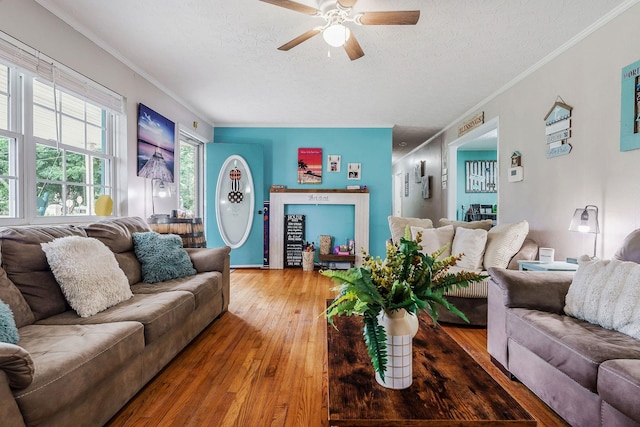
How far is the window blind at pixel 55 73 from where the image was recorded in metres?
2.01

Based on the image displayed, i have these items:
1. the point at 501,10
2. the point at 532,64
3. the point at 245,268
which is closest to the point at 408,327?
the point at 501,10

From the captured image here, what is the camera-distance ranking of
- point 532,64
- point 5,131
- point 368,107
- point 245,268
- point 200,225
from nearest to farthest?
point 5,131 → point 532,64 → point 200,225 → point 368,107 → point 245,268

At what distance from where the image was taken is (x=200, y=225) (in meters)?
3.45

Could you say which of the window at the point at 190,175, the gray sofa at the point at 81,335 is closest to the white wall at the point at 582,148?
the gray sofa at the point at 81,335

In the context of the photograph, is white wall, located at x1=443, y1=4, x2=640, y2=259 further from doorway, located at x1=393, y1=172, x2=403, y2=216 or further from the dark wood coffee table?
doorway, located at x1=393, y1=172, x2=403, y2=216

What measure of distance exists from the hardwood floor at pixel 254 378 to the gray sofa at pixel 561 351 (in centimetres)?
16

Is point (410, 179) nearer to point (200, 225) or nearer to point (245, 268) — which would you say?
point (245, 268)

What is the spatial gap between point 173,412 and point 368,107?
4.08 meters

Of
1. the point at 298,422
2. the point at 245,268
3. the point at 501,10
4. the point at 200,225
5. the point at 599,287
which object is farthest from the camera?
→ the point at 245,268

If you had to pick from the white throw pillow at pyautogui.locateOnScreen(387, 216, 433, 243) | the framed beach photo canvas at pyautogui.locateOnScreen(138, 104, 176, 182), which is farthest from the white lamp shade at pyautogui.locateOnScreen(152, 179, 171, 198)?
the white throw pillow at pyautogui.locateOnScreen(387, 216, 433, 243)

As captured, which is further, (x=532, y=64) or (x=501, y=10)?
(x=532, y=64)

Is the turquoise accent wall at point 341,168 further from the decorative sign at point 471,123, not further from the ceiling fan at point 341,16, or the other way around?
the ceiling fan at point 341,16

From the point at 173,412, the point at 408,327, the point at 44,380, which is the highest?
the point at 408,327

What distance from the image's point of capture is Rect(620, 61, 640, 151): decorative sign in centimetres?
211
